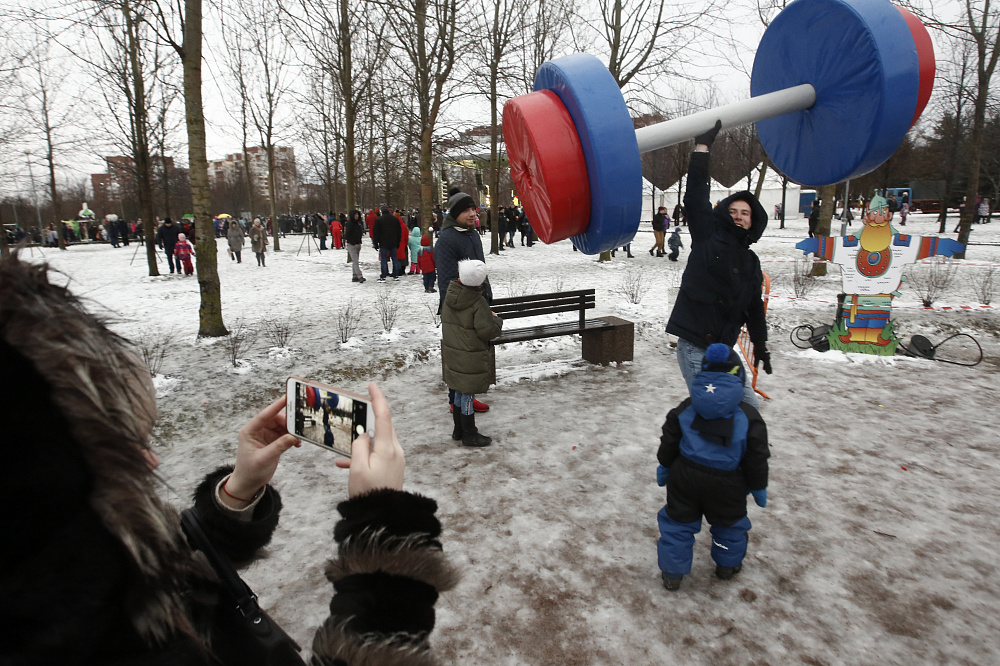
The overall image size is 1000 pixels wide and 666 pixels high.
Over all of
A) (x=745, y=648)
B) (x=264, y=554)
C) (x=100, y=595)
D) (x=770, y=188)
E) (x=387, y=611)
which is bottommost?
(x=745, y=648)

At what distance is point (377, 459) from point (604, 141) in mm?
1172

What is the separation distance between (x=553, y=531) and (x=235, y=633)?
8.83ft

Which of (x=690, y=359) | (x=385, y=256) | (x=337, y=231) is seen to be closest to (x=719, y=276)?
(x=690, y=359)

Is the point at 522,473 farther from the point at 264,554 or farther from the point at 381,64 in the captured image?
the point at 381,64

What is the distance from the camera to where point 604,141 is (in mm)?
1692

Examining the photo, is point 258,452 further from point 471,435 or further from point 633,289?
point 633,289

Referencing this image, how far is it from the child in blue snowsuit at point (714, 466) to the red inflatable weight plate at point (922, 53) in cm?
139

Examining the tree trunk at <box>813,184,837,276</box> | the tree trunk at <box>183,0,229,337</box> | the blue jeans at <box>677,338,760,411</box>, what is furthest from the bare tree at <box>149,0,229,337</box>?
the tree trunk at <box>813,184,837,276</box>

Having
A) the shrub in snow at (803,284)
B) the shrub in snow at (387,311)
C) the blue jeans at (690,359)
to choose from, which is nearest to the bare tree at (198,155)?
the shrub in snow at (387,311)

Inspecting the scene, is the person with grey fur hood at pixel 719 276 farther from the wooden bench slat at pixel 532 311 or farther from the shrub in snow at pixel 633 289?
the shrub in snow at pixel 633 289

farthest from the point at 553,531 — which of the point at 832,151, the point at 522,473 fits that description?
the point at 832,151

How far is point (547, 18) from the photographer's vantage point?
17.7 metres

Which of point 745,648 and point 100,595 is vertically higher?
point 100,595

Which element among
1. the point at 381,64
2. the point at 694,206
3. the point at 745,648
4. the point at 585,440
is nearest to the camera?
the point at 745,648
